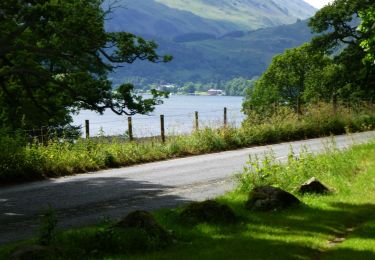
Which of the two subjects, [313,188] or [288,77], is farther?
[288,77]

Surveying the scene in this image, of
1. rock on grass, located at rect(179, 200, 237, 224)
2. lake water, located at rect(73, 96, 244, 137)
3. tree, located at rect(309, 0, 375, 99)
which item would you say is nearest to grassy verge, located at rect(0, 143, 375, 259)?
rock on grass, located at rect(179, 200, 237, 224)

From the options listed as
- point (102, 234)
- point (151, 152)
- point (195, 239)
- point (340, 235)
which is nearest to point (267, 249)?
point (195, 239)

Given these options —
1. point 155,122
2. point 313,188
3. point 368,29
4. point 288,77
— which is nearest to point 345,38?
point 288,77

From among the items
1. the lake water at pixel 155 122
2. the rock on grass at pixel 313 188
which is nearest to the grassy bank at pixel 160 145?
the lake water at pixel 155 122

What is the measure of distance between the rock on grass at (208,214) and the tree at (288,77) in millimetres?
44749

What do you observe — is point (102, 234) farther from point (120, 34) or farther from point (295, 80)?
point (295, 80)

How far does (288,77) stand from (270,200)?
4686cm

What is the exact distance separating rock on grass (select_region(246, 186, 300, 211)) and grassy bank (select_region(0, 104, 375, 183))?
8.30 meters

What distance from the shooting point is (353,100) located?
132 ft

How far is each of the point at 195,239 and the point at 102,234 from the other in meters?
1.41

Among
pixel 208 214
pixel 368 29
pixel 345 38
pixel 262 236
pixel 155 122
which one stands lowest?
pixel 262 236

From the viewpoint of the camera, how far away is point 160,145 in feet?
74.5

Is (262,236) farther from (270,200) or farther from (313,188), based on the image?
(313,188)

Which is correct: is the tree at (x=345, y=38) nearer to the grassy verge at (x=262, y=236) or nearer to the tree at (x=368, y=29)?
the tree at (x=368, y=29)
